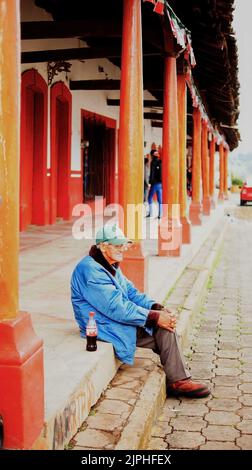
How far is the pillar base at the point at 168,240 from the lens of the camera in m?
9.63

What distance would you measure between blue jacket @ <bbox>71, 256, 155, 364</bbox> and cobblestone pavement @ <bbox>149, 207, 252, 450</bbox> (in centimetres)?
59

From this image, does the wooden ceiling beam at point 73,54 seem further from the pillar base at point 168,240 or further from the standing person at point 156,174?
the standing person at point 156,174

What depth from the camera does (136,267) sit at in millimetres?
6691

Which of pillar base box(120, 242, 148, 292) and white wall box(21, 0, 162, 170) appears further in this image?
white wall box(21, 0, 162, 170)

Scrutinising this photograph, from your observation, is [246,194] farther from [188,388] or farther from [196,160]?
[188,388]

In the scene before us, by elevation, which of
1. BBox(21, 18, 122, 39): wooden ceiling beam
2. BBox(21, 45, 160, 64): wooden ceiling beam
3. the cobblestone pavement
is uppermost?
BBox(21, 45, 160, 64): wooden ceiling beam

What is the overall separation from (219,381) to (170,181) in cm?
504

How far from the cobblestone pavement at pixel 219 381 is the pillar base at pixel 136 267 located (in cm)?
81

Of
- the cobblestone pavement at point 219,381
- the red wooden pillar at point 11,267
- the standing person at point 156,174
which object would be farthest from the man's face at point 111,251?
the standing person at point 156,174

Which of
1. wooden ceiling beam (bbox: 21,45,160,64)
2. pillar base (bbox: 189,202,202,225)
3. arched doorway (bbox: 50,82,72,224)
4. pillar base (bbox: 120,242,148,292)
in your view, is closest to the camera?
pillar base (bbox: 120,242,148,292)

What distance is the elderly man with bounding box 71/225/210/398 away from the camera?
14.7ft

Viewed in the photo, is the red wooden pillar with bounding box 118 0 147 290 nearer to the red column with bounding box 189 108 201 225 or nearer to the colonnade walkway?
the colonnade walkway

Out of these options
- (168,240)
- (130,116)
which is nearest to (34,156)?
(168,240)

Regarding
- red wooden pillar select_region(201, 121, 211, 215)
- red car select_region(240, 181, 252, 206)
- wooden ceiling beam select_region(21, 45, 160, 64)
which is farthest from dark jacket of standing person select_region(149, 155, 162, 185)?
red car select_region(240, 181, 252, 206)
